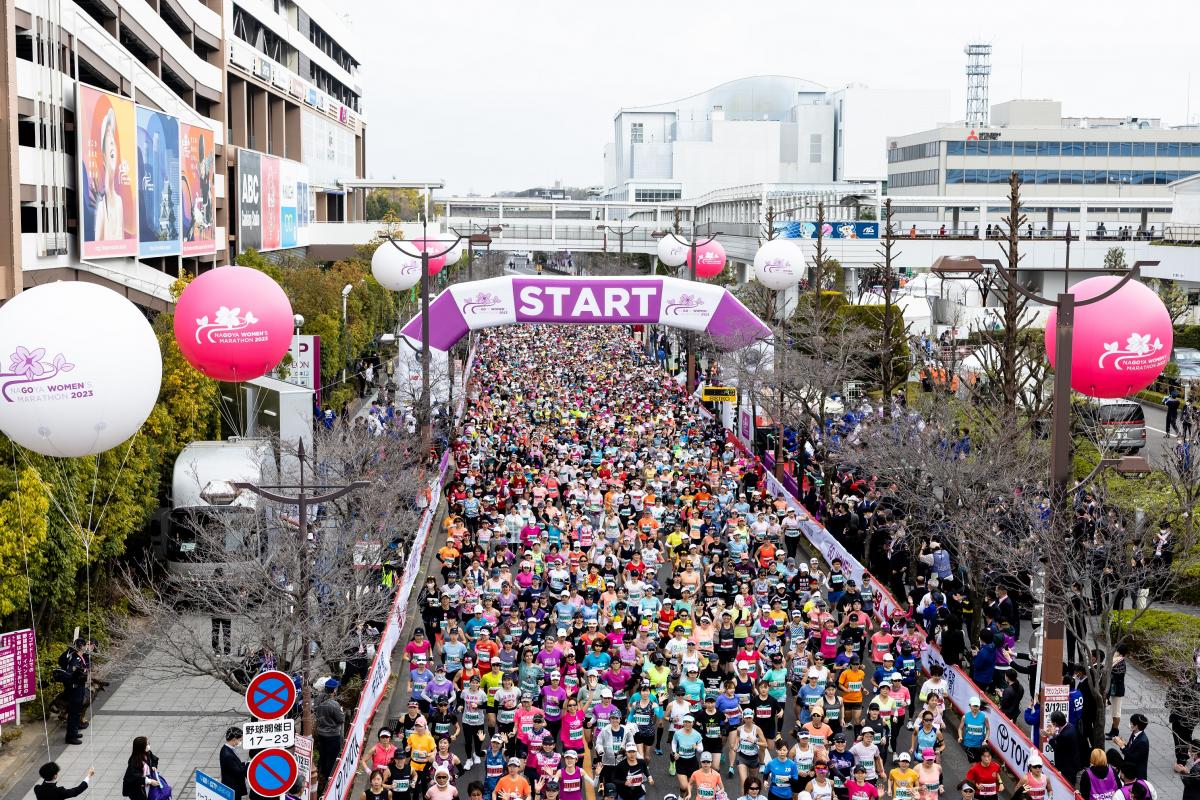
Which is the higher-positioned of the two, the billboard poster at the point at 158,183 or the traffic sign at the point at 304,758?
the billboard poster at the point at 158,183

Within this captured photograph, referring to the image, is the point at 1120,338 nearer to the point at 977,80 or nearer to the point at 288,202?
the point at 288,202

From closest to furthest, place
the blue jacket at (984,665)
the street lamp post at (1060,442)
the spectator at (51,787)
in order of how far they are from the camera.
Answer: the spectator at (51,787), the street lamp post at (1060,442), the blue jacket at (984,665)

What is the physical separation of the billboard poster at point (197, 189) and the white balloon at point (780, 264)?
16.6m

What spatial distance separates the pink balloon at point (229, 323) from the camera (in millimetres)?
17125

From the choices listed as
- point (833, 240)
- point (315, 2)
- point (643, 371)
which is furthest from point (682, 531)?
point (315, 2)

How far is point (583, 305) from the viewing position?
3155cm

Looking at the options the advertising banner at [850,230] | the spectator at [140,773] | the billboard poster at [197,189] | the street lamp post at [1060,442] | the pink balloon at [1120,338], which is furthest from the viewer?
the advertising banner at [850,230]

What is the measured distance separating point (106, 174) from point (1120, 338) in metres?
22.7

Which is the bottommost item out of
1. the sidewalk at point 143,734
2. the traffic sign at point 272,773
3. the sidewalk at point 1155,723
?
the sidewalk at point 143,734

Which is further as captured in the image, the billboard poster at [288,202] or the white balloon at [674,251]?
the billboard poster at [288,202]

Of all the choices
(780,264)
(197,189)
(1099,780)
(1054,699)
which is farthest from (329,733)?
(197,189)

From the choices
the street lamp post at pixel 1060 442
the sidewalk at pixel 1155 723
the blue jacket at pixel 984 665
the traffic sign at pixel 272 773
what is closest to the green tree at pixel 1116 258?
the sidewalk at pixel 1155 723

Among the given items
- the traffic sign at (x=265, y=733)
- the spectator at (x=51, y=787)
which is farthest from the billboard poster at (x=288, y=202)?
the traffic sign at (x=265, y=733)

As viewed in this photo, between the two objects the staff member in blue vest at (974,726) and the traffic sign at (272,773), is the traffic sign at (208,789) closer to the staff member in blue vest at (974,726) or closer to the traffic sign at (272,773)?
the traffic sign at (272,773)
